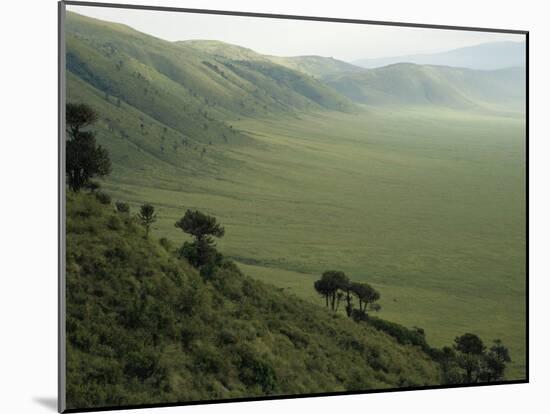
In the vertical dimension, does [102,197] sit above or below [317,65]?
below

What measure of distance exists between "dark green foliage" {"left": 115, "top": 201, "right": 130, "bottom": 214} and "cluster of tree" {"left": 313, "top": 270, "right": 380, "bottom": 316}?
77.1 inches

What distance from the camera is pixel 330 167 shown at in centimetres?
1031

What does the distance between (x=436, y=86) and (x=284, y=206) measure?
87.4 inches

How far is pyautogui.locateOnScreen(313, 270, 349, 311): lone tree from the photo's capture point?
400 inches

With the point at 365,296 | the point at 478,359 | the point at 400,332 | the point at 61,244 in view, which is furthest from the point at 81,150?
the point at 478,359

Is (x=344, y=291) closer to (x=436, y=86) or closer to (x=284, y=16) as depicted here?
(x=436, y=86)

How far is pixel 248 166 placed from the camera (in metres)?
10.1

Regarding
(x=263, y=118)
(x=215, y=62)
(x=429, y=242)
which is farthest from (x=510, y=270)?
(x=215, y=62)

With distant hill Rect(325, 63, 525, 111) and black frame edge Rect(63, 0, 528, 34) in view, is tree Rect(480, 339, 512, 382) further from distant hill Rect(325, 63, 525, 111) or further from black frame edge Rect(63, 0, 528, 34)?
black frame edge Rect(63, 0, 528, 34)

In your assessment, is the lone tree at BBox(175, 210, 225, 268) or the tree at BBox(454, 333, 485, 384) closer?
the lone tree at BBox(175, 210, 225, 268)

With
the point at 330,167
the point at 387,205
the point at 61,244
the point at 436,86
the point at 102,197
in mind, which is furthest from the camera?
the point at 436,86

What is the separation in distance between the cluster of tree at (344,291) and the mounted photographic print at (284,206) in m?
0.02

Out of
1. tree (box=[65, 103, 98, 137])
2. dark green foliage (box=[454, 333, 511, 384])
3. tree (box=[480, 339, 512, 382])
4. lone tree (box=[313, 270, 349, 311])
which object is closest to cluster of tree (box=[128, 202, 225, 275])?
tree (box=[65, 103, 98, 137])

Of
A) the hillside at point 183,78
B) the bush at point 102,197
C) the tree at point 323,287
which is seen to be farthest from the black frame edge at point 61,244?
the tree at point 323,287
